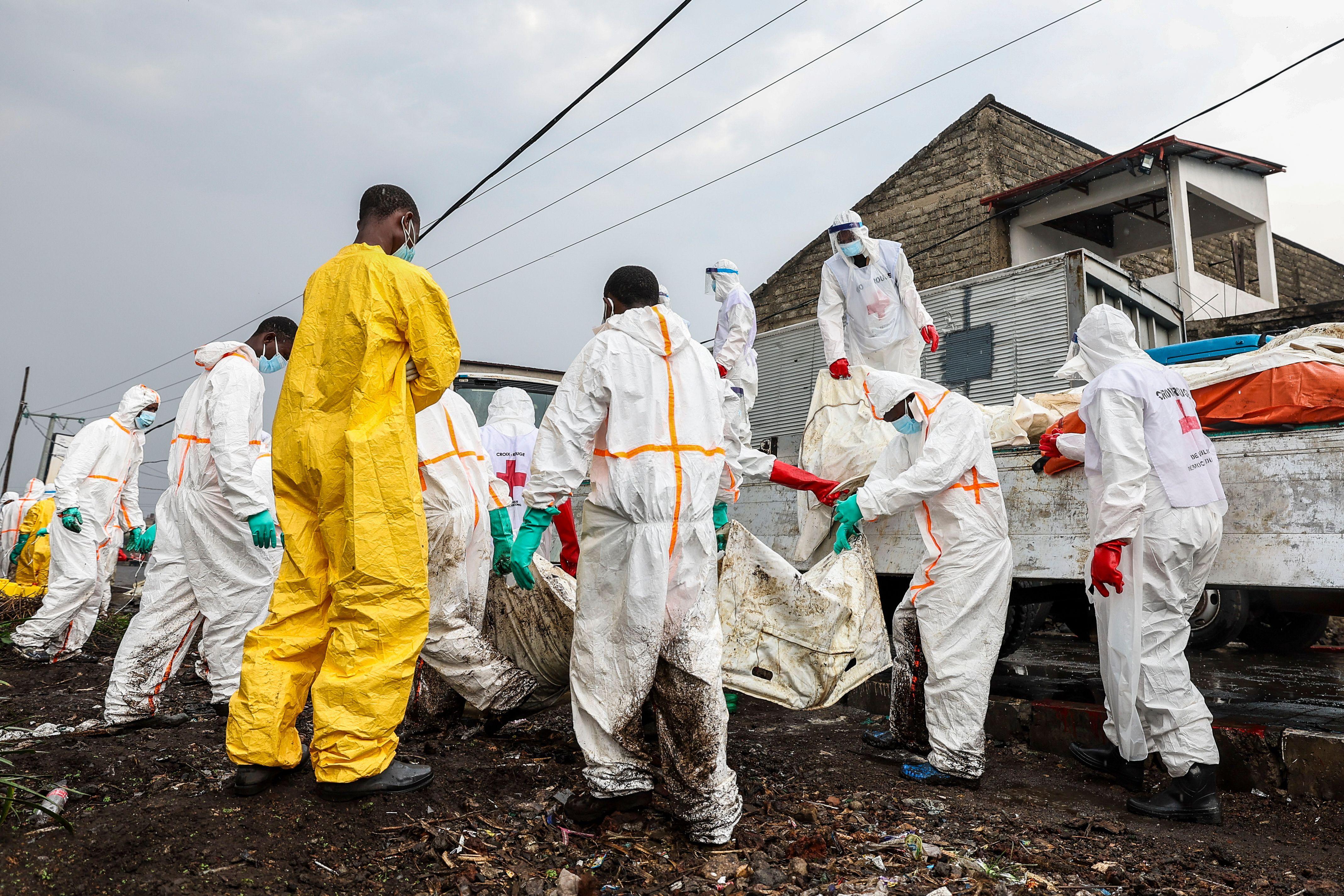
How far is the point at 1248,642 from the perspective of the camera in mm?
6445

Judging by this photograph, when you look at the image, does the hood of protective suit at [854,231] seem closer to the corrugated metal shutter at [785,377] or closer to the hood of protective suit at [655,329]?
the corrugated metal shutter at [785,377]

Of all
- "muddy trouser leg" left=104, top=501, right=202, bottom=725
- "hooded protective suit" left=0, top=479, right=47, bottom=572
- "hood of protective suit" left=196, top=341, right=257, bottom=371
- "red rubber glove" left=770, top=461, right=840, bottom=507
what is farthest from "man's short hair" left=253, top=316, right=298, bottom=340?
"hooded protective suit" left=0, top=479, right=47, bottom=572

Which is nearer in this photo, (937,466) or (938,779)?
(938,779)

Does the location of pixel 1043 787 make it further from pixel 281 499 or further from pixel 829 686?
pixel 281 499

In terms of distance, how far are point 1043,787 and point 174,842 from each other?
3.09 m

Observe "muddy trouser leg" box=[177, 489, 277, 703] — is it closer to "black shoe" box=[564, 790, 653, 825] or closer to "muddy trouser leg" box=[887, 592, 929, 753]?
"black shoe" box=[564, 790, 653, 825]

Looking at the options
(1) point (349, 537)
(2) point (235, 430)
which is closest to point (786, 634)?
(1) point (349, 537)

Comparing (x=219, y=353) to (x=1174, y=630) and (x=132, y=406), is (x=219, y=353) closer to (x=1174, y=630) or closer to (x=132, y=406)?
(x=132, y=406)

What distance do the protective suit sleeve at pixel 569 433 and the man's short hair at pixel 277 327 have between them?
2275mm

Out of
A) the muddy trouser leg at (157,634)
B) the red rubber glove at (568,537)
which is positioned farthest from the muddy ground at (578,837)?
the red rubber glove at (568,537)

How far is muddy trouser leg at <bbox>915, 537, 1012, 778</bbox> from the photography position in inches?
134

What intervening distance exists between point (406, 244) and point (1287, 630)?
6.68m

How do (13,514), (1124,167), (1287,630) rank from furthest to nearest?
(1124,167) < (13,514) < (1287,630)

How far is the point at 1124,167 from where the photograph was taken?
11.5m
